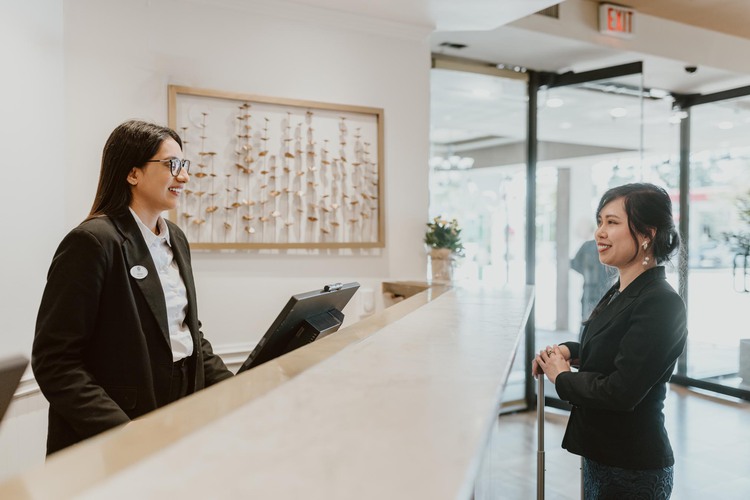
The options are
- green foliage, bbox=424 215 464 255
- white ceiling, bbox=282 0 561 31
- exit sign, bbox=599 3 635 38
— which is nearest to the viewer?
white ceiling, bbox=282 0 561 31

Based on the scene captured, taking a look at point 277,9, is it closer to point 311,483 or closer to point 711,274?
point 311,483

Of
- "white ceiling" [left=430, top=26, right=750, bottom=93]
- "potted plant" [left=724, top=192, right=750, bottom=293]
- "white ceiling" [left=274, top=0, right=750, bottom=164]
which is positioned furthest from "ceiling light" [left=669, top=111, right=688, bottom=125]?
"potted plant" [left=724, top=192, right=750, bottom=293]

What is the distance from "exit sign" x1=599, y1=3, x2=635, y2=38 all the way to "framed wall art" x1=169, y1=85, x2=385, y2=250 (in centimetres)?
195

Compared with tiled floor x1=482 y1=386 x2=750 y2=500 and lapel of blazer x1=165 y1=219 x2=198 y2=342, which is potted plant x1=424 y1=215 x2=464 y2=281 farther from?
lapel of blazer x1=165 y1=219 x2=198 y2=342

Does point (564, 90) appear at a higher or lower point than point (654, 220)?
higher

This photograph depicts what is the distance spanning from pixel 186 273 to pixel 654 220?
4.65ft

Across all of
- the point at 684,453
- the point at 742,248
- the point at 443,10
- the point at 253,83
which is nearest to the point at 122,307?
the point at 253,83

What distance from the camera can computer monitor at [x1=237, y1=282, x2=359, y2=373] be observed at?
5.23ft

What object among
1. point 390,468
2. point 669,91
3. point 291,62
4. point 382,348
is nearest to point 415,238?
point 291,62

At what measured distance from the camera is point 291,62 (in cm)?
344

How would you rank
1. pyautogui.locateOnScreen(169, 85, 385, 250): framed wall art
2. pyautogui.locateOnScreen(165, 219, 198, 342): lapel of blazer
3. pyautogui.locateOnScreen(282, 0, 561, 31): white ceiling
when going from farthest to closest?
pyautogui.locateOnScreen(282, 0, 561, 31): white ceiling < pyautogui.locateOnScreen(169, 85, 385, 250): framed wall art < pyautogui.locateOnScreen(165, 219, 198, 342): lapel of blazer

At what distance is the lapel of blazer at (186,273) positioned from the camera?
6.05 ft

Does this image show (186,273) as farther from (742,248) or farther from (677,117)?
(677,117)

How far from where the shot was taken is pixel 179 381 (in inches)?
69.5
